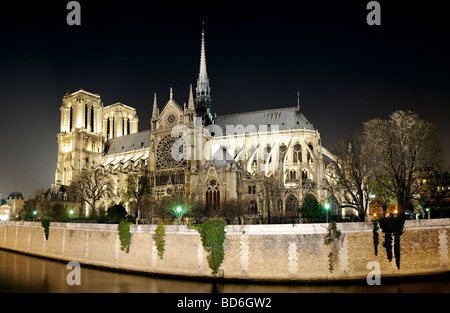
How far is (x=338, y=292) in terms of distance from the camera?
66.4 ft

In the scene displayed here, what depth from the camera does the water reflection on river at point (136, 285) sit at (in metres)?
20.9

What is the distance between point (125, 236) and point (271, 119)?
32.4 metres

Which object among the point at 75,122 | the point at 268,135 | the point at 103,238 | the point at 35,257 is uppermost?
the point at 75,122

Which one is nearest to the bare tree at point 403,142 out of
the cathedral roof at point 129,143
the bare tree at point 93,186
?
the bare tree at point 93,186

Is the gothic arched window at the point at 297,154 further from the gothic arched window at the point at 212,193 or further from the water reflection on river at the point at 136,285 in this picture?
the water reflection on river at the point at 136,285

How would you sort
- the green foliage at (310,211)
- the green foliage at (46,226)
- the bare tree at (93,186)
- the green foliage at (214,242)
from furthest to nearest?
1. the bare tree at (93,186)
2. the green foliage at (46,226)
3. the green foliage at (310,211)
4. the green foliage at (214,242)

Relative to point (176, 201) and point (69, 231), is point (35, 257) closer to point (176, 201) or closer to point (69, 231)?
point (69, 231)

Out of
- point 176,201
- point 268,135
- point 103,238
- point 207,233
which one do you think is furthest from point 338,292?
point 268,135

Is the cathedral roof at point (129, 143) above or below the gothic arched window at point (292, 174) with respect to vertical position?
above

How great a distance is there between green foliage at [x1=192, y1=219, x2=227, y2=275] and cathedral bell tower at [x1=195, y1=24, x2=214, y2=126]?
3624 cm

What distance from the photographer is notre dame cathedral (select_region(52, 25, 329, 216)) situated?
42.0 m

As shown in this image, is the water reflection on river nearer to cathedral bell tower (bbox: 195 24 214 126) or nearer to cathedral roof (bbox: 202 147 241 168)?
cathedral roof (bbox: 202 147 241 168)

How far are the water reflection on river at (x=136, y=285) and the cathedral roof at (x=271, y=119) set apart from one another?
105ft

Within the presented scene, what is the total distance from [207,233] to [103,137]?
5267 cm
